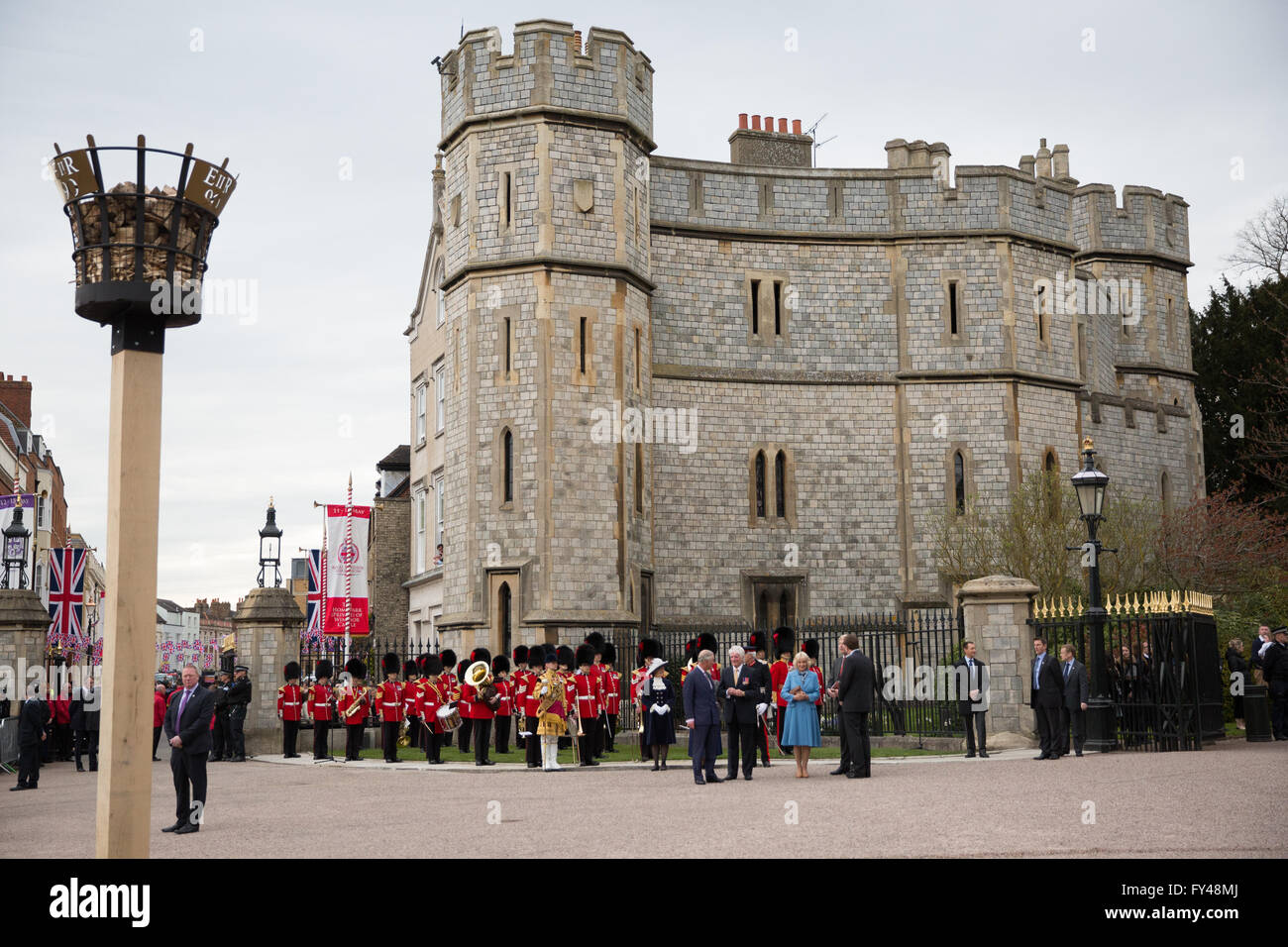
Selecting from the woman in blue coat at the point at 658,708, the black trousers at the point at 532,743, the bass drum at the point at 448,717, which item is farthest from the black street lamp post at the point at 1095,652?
the bass drum at the point at 448,717

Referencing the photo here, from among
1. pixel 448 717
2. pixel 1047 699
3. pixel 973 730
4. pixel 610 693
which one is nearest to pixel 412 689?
pixel 448 717

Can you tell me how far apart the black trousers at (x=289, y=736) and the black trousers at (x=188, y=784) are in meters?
11.5

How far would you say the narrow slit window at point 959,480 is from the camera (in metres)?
34.7

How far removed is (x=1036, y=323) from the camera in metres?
35.8

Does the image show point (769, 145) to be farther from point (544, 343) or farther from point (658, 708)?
point (658, 708)

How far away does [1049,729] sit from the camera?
18766 mm

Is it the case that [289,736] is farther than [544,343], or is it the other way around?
[544,343]

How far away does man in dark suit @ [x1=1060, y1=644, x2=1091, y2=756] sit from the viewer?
19014 mm

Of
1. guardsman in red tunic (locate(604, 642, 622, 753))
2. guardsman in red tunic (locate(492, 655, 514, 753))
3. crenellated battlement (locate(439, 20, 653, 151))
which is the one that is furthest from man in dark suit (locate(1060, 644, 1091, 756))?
crenellated battlement (locate(439, 20, 653, 151))

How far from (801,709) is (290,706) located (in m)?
11.3

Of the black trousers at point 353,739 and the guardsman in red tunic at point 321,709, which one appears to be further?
the guardsman in red tunic at point 321,709

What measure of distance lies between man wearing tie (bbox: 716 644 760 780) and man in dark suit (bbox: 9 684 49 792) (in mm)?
9578

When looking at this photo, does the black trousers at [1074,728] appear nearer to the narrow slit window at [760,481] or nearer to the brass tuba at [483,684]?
the brass tuba at [483,684]
